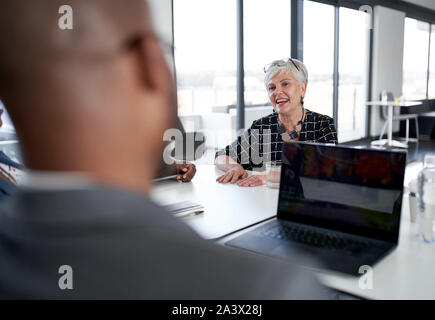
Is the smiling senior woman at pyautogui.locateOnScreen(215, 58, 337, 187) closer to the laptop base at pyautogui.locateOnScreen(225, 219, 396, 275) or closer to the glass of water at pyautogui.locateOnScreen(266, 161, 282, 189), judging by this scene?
the glass of water at pyautogui.locateOnScreen(266, 161, 282, 189)

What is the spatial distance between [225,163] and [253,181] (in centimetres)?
38

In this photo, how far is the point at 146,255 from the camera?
1.18 ft

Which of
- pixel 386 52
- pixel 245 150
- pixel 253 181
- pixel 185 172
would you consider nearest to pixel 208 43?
pixel 245 150

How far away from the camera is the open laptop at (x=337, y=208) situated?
119 centimetres

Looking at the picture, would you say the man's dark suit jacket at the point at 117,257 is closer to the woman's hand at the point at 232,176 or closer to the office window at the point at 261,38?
the woman's hand at the point at 232,176

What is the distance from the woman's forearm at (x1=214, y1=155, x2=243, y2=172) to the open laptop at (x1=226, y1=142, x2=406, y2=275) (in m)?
0.92

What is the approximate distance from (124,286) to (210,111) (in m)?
5.86

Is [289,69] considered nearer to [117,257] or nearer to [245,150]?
[245,150]

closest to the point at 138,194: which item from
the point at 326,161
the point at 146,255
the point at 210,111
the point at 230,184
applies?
the point at 146,255

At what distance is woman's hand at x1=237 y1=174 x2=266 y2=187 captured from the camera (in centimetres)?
205

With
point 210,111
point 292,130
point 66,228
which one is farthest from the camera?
point 210,111

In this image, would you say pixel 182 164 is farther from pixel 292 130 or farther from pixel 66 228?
pixel 66 228

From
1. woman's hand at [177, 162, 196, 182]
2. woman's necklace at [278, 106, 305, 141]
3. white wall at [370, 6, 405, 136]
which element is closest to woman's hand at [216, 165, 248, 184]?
woman's hand at [177, 162, 196, 182]

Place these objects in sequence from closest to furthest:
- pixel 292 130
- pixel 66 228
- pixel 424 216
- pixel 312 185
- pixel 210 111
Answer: pixel 66 228 → pixel 424 216 → pixel 312 185 → pixel 292 130 → pixel 210 111
